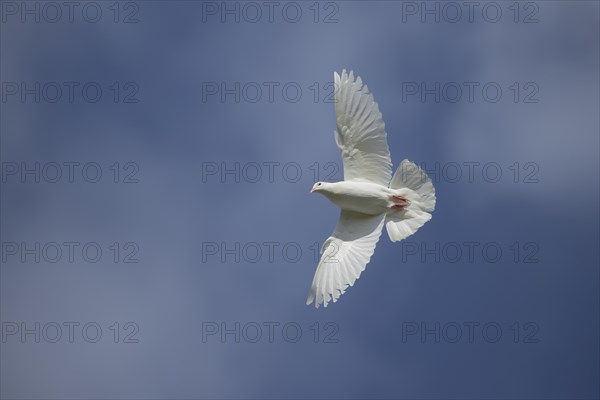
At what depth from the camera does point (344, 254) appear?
54.6ft

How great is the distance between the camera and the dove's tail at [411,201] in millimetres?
16750

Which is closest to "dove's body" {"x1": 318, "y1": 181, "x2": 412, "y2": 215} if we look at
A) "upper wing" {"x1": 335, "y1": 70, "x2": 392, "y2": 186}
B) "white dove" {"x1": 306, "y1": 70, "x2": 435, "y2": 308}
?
"white dove" {"x1": 306, "y1": 70, "x2": 435, "y2": 308}

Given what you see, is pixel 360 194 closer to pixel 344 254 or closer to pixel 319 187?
pixel 319 187

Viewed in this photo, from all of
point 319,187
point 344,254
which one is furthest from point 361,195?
point 344,254

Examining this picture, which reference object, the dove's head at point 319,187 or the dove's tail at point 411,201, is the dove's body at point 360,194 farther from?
the dove's tail at point 411,201

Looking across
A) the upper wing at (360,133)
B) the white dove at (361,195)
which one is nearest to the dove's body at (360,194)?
the white dove at (361,195)

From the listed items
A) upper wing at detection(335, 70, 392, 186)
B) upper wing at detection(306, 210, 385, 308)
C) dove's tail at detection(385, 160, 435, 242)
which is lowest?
upper wing at detection(306, 210, 385, 308)

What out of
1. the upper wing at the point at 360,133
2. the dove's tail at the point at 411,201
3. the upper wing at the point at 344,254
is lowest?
the upper wing at the point at 344,254

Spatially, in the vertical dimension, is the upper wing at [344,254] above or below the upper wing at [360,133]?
below

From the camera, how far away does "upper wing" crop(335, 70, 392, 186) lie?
16344 mm

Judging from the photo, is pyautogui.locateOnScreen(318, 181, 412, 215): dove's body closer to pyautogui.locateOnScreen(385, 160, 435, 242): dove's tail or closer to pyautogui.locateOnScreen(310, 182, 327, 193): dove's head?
pyautogui.locateOnScreen(310, 182, 327, 193): dove's head

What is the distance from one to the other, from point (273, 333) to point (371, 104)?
458cm

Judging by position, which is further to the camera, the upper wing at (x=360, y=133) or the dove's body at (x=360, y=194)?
the dove's body at (x=360, y=194)

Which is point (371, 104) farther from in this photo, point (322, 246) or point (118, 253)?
point (118, 253)
